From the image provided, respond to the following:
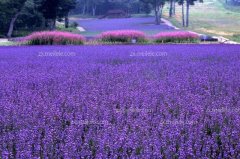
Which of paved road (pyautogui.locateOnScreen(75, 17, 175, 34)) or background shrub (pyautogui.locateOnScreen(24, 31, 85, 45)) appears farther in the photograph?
paved road (pyautogui.locateOnScreen(75, 17, 175, 34))

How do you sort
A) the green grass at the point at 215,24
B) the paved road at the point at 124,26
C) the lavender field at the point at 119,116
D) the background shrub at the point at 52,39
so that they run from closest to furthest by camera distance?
the lavender field at the point at 119,116
the background shrub at the point at 52,39
the green grass at the point at 215,24
the paved road at the point at 124,26

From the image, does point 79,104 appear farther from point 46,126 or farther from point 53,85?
point 53,85

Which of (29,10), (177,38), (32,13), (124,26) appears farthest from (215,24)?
(177,38)

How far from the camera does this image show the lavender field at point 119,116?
3.61 metres

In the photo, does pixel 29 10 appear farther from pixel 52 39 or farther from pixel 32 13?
pixel 52 39

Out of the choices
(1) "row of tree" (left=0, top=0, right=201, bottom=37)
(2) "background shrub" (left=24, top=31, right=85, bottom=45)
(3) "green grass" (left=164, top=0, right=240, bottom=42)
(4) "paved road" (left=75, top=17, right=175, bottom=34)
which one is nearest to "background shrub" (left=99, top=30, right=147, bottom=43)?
(2) "background shrub" (left=24, top=31, right=85, bottom=45)

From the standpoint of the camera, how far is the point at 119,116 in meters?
4.52

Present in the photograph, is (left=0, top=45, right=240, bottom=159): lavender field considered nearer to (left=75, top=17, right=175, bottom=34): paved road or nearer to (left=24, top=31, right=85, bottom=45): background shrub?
(left=24, top=31, right=85, bottom=45): background shrub

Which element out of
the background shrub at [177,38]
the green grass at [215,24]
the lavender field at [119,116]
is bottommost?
the green grass at [215,24]

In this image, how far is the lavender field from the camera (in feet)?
11.8

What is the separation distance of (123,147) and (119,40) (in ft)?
60.8

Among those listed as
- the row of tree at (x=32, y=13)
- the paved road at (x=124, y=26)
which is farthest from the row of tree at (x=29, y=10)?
the paved road at (x=124, y=26)

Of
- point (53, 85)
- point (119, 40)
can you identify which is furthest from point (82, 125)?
point (119, 40)

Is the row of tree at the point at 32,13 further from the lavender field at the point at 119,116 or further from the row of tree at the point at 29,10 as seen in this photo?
the lavender field at the point at 119,116
